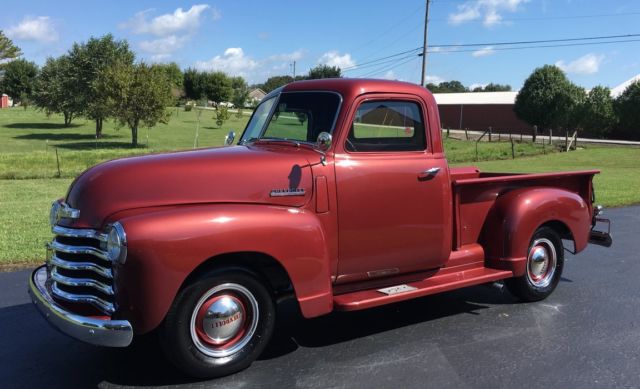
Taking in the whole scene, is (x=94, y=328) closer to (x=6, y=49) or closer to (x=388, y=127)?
(x=388, y=127)

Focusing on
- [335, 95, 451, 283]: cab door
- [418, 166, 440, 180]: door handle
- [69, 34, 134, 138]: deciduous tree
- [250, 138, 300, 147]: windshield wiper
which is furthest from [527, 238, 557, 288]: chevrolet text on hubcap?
[69, 34, 134, 138]: deciduous tree

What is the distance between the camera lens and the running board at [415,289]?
13.3ft

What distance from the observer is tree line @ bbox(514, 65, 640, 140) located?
138ft

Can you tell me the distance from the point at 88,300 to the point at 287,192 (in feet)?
4.73

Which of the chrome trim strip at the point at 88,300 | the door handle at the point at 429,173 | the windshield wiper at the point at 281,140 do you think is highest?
the windshield wiper at the point at 281,140

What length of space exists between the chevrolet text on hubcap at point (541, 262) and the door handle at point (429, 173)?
1454 millimetres

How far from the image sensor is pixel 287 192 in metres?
3.88

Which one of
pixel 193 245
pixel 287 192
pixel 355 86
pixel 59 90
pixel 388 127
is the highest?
pixel 59 90

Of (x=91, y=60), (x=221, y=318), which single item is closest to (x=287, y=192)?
(x=221, y=318)

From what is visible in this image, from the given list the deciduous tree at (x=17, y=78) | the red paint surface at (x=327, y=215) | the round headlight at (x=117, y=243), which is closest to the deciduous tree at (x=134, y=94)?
the red paint surface at (x=327, y=215)

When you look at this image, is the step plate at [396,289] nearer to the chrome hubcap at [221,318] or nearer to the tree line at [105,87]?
the chrome hubcap at [221,318]

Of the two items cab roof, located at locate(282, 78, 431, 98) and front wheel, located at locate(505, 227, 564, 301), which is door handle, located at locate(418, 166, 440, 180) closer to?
cab roof, located at locate(282, 78, 431, 98)

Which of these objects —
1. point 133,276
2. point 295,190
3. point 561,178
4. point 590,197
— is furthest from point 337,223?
point 590,197

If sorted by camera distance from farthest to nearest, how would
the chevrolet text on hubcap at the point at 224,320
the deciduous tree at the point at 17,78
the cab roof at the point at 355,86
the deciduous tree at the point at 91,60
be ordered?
the deciduous tree at the point at 17,78 → the deciduous tree at the point at 91,60 → the cab roof at the point at 355,86 → the chevrolet text on hubcap at the point at 224,320
